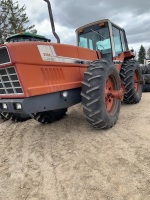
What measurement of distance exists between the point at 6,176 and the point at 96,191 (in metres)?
1.32

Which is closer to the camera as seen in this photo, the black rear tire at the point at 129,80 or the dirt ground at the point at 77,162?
the dirt ground at the point at 77,162

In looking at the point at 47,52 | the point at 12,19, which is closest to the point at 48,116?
the point at 47,52

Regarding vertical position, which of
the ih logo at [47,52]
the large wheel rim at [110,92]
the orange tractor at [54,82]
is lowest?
the large wheel rim at [110,92]

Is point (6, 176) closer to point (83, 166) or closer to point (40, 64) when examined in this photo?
point (83, 166)

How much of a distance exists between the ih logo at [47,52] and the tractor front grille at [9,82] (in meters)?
0.54

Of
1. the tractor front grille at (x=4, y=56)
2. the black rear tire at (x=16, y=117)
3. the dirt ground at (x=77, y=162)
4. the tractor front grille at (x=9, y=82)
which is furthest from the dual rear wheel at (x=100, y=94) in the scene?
the black rear tire at (x=16, y=117)

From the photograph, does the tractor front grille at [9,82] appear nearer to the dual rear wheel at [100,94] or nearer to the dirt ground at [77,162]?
the dirt ground at [77,162]

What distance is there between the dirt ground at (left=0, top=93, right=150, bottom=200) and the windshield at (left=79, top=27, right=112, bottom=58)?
198cm

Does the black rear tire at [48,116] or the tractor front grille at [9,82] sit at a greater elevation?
the tractor front grille at [9,82]

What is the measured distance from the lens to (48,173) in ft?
10.9

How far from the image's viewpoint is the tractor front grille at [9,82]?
12.3 ft

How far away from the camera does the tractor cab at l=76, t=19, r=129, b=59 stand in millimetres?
6320

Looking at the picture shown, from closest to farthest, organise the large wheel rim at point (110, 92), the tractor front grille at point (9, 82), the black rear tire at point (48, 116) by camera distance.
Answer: the tractor front grille at point (9, 82) < the large wheel rim at point (110, 92) < the black rear tire at point (48, 116)

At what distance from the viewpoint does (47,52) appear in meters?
3.99
